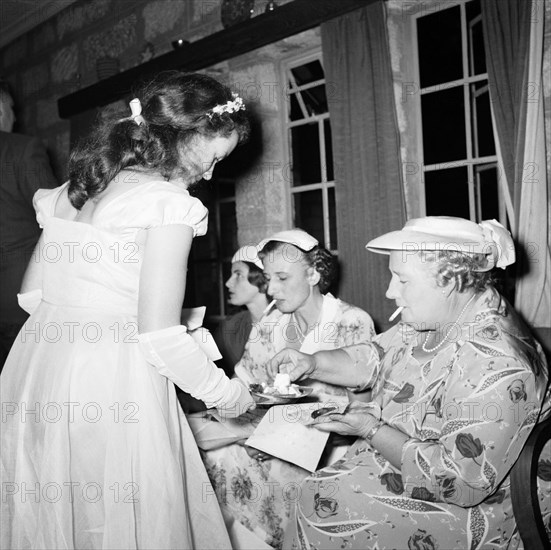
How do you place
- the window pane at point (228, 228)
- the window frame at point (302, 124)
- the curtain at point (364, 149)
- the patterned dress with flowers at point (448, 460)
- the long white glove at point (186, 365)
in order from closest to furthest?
the long white glove at point (186, 365)
the patterned dress with flowers at point (448, 460)
the curtain at point (364, 149)
the window frame at point (302, 124)
the window pane at point (228, 228)

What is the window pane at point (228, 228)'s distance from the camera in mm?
5031

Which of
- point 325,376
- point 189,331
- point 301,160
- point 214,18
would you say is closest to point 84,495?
point 189,331

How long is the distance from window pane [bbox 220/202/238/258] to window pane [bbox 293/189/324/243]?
29.4 inches

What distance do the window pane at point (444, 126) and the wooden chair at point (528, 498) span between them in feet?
7.73

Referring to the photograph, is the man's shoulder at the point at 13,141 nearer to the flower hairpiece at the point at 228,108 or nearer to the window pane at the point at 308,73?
the flower hairpiece at the point at 228,108

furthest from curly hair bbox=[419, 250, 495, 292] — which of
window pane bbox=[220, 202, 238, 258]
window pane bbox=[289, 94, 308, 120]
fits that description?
window pane bbox=[220, 202, 238, 258]

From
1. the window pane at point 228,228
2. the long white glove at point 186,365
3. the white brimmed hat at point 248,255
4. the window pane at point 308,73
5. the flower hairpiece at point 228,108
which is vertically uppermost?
the window pane at point 308,73

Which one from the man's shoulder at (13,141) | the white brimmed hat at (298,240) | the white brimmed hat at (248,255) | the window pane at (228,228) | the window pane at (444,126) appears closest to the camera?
the white brimmed hat at (298,240)

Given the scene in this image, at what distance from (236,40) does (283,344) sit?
2.26 metres

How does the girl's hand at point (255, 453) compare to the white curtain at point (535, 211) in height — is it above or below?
below

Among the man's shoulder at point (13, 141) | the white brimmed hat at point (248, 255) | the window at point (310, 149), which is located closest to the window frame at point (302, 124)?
the window at point (310, 149)

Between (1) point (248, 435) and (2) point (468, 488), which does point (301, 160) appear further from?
(2) point (468, 488)

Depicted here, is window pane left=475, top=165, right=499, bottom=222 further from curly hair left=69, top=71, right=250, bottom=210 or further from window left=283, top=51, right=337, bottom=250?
curly hair left=69, top=71, right=250, bottom=210

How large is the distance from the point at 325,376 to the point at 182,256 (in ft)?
2.82
